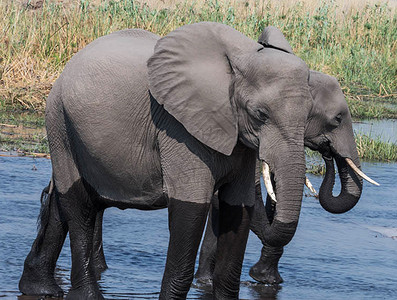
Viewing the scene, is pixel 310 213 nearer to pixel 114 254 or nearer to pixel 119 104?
pixel 114 254

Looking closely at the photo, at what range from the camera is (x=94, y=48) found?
5664 mm

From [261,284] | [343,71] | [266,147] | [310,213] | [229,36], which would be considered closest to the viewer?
[266,147]

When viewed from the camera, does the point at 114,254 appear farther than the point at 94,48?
Yes

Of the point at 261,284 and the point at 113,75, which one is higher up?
the point at 113,75

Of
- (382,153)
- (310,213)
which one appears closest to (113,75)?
(310,213)

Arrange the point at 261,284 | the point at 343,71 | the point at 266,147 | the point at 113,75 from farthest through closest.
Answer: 1. the point at 343,71
2. the point at 261,284
3. the point at 113,75
4. the point at 266,147

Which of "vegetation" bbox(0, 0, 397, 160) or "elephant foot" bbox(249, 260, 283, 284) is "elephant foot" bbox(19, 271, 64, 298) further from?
"vegetation" bbox(0, 0, 397, 160)

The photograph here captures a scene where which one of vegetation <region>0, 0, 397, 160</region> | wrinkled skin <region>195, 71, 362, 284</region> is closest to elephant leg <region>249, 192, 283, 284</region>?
wrinkled skin <region>195, 71, 362, 284</region>

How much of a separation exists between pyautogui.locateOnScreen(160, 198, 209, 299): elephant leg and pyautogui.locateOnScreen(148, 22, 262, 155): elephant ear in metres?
0.36

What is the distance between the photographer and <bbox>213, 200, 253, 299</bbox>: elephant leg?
5398mm

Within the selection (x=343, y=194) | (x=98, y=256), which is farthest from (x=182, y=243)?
(x=343, y=194)

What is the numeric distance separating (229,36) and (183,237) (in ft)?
3.48

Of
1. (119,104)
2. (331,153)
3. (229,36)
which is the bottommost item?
(331,153)

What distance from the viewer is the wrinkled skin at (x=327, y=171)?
6.24 meters
